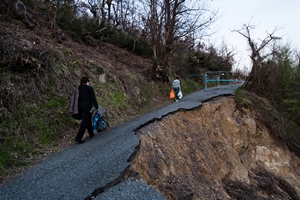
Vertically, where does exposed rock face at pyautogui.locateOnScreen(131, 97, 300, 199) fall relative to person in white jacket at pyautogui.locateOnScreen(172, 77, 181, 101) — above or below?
below

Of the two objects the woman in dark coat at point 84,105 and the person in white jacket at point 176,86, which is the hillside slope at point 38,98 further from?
the person in white jacket at point 176,86

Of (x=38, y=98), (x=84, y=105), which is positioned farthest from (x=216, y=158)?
(x=38, y=98)

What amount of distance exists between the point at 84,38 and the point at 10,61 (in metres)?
8.70

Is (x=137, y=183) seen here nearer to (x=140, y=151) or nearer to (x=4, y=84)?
(x=140, y=151)

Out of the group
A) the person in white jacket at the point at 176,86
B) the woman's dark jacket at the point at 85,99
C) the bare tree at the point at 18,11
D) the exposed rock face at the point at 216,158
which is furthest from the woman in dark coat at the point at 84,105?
the person in white jacket at the point at 176,86

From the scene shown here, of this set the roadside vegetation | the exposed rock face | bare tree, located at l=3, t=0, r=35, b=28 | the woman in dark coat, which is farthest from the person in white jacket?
the woman in dark coat

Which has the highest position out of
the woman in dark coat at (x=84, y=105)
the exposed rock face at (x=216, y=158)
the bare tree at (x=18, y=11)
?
the bare tree at (x=18, y=11)

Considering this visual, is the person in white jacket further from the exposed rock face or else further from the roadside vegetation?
the exposed rock face

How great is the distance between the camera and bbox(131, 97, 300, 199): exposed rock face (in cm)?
504

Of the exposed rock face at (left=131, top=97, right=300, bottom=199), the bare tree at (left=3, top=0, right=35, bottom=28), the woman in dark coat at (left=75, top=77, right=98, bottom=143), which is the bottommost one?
the exposed rock face at (left=131, top=97, right=300, bottom=199)

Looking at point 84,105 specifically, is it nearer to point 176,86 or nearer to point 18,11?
point 18,11

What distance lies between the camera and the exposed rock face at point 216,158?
16.5 feet

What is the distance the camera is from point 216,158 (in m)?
8.52

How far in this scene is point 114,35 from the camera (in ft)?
61.2
